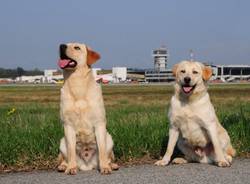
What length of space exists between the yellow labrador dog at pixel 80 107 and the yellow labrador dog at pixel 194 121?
3.66 feet

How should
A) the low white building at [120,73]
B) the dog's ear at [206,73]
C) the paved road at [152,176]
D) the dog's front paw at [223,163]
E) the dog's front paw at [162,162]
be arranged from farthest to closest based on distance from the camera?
the low white building at [120,73]
the dog's ear at [206,73]
the dog's front paw at [162,162]
the dog's front paw at [223,163]
the paved road at [152,176]

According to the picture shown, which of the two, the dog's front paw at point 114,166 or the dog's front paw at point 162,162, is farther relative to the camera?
the dog's front paw at point 162,162

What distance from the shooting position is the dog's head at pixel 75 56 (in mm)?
6789

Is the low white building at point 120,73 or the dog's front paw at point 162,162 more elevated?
the dog's front paw at point 162,162

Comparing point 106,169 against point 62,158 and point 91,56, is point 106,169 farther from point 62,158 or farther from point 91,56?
point 91,56

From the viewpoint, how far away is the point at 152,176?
6293 millimetres

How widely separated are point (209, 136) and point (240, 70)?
594 ft

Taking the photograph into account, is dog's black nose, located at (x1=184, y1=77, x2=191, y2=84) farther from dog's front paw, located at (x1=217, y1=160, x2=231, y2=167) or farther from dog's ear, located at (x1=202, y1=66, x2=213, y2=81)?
dog's front paw, located at (x1=217, y1=160, x2=231, y2=167)

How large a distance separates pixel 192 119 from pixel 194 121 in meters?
0.05

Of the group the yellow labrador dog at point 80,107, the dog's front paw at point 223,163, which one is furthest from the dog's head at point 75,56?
the dog's front paw at point 223,163

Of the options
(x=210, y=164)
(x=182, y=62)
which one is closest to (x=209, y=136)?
(x=210, y=164)

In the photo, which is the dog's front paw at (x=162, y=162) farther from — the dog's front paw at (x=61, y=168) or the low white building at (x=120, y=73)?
the low white building at (x=120, y=73)

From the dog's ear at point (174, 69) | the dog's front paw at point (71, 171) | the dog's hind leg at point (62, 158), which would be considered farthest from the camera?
the dog's ear at point (174, 69)

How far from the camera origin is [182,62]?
7.63 meters
